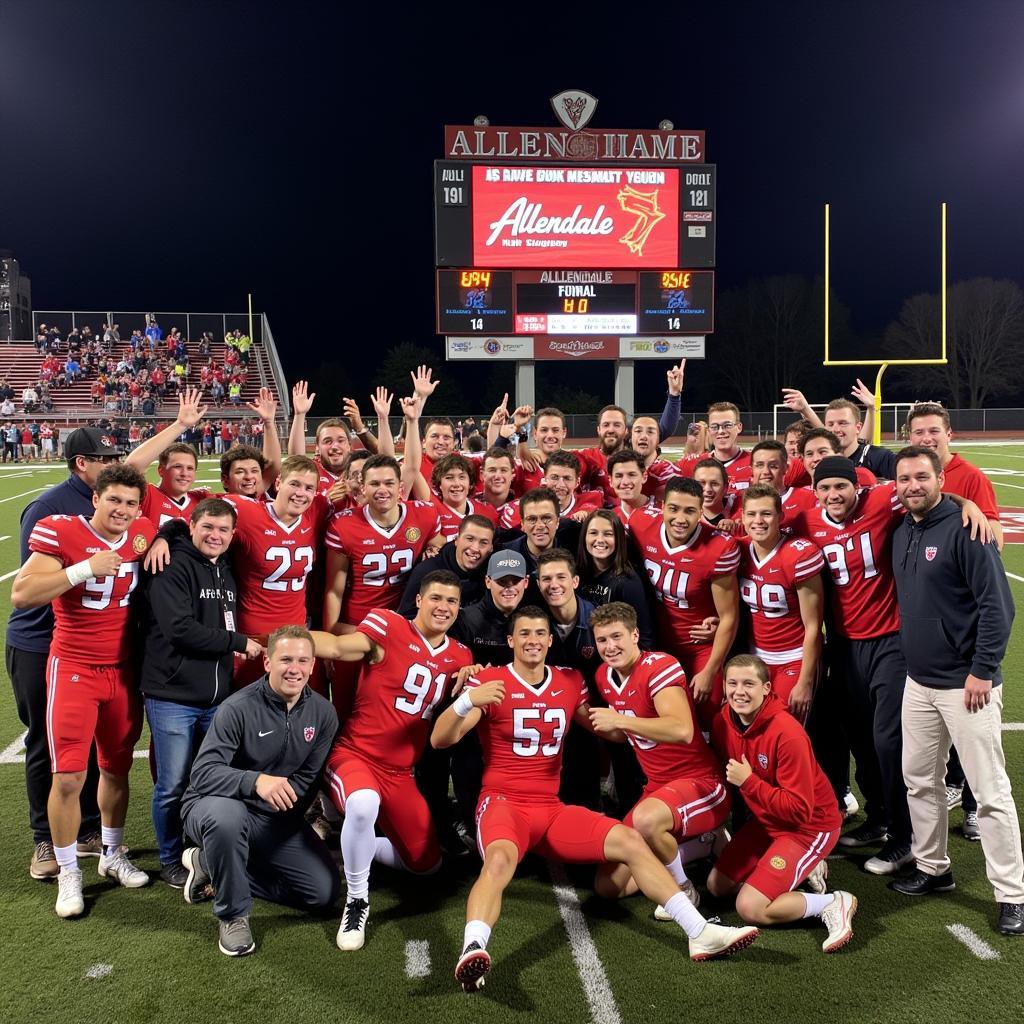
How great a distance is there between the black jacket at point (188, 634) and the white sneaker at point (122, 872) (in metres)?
0.82

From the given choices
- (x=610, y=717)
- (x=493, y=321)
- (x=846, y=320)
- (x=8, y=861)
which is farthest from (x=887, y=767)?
(x=846, y=320)

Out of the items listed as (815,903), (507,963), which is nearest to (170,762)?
(507,963)

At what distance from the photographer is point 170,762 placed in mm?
3945

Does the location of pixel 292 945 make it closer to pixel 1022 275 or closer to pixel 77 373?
pixel 77 373

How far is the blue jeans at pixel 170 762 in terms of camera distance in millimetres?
3936

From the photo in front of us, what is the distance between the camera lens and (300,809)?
4.02 meters

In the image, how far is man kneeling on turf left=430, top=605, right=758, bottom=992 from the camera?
340 cm

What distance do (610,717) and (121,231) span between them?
91199 millimetres

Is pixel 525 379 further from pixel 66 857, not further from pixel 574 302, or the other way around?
pixel 66 857

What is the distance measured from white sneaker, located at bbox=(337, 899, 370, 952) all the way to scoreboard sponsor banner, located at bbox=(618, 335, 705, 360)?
76.9ft

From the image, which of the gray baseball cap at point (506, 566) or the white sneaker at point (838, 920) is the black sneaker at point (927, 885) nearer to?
the white sneaker at point (838, 920)

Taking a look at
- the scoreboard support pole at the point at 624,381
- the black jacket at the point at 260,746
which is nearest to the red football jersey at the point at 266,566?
the black jacket at the point at 260,746

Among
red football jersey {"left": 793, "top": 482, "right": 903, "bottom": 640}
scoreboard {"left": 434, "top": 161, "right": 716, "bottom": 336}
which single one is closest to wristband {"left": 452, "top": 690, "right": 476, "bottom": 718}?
red football jersey {"left": 793, "top": 482, "right": 903, "bottom": 640}

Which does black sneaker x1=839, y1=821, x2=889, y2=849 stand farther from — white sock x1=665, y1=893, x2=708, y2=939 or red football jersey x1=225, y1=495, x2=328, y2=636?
red football jersey x1=225, y1=495, x2=328, y2=636
